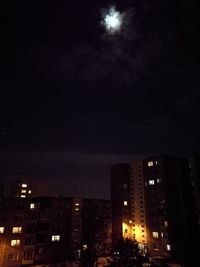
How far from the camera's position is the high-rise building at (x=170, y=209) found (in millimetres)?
59125

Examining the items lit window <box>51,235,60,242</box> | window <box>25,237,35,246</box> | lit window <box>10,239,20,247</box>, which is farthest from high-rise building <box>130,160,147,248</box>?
lit window <box>10,239,20,247</box>

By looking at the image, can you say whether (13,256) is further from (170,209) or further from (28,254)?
(170,209)

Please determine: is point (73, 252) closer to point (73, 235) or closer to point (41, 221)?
point (73, 235)

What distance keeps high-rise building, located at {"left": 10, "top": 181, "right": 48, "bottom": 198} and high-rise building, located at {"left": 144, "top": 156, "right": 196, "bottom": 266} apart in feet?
270

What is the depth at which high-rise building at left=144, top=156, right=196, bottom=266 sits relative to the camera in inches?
2328

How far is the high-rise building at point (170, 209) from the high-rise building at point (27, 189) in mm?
82180

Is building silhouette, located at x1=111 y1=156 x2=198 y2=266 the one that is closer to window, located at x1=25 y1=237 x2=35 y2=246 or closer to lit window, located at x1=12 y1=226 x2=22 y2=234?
window, located at x1=25 y1=237 x2=35 y2=246

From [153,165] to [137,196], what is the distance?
42.9 ft

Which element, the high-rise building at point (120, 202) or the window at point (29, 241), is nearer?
the window at point (29, 241)

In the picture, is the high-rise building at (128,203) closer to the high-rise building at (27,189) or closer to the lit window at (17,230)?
the lit window at (17,230)

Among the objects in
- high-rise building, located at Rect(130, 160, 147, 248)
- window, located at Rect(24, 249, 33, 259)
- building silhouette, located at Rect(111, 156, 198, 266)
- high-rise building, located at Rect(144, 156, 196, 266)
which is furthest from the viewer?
high-rise building, located at Rect(130, 160, 147, 248)

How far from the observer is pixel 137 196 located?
7488 centimetres

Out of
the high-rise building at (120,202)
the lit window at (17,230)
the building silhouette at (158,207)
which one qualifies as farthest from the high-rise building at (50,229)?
the building silhouette at (158,207)

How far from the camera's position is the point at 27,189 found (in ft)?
423
